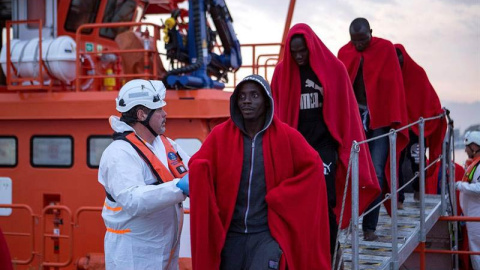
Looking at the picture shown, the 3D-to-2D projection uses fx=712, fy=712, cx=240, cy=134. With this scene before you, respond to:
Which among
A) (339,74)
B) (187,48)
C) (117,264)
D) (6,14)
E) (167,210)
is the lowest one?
(117,264)

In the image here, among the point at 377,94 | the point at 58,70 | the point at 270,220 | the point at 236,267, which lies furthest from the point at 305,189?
the point at 58,70

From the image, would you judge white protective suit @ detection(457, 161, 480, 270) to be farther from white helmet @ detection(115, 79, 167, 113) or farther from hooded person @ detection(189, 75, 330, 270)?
hooded person @ detection(189, 75, 330, 270)

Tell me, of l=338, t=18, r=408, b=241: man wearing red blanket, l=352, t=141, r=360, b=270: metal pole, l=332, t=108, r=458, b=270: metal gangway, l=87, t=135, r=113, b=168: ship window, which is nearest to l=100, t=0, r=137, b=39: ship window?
l=87, t=135, r=113, b=168: ship window

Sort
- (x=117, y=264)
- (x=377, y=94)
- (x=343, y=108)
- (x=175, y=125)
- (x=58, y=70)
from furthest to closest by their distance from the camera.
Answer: (x=58, y=70)
(x=175, y=125)
(x=377, y=94)
(x=343, y=108)
(x=117, y=264)

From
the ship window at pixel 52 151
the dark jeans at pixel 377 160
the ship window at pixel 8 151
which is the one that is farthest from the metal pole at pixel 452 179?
the ship window at pixel 8 151

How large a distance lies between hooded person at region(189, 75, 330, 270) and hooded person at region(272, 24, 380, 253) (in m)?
0.92

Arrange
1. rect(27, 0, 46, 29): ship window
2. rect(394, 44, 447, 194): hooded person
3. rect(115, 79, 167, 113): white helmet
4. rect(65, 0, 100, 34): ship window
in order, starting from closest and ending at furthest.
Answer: rect(115, 79, 167, 113): white helmet → rect(394, 44, 447, 194): hooded person → rect(27, 0, 46, 29): ship window → rect(65, 0, 100, 34): ship window

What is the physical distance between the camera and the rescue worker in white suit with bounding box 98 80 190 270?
12.6 feet

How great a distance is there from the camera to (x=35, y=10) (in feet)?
33.2

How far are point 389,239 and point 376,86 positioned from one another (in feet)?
4.22

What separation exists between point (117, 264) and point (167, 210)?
413 mm

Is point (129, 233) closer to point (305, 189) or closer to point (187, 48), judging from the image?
point (305, 189)

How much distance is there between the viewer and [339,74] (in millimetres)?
4477

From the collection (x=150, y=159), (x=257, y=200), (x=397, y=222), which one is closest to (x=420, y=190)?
(x=397, y=222)
